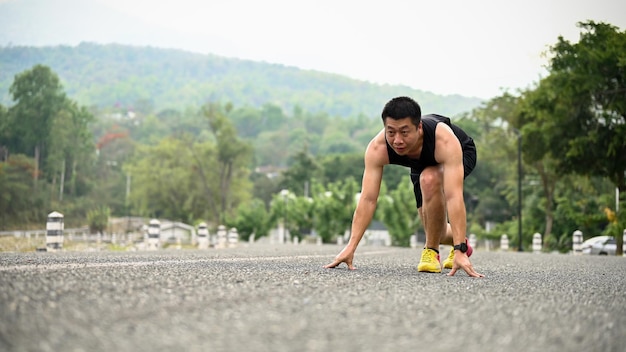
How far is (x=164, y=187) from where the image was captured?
88.9 m

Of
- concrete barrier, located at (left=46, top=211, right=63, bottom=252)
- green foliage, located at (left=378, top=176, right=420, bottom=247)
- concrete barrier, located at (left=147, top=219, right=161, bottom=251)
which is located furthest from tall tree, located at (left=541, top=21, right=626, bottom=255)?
green foliage, located at (left=378, top=176, right=420, bottom=247)

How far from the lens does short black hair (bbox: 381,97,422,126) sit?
21.8 ft

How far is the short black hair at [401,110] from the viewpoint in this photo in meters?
6.66

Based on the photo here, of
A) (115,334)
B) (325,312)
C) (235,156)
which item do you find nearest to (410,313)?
(325,312)

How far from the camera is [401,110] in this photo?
6680 millimetres

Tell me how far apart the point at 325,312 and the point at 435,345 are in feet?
2.77

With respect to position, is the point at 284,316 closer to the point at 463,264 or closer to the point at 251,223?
the point at 463,264

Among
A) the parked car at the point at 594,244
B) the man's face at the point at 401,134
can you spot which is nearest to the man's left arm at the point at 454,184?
the man's face at the point at 401,134

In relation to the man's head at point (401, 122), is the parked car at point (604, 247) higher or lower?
lower

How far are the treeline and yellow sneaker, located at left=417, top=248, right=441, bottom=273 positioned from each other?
21976mm

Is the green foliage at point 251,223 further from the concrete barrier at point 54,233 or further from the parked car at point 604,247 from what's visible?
the concrete barrier at point 54,233

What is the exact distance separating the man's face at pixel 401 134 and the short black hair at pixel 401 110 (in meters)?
0.03

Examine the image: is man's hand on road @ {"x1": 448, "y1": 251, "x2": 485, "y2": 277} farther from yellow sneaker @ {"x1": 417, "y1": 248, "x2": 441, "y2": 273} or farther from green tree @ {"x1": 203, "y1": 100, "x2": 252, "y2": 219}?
green tree @ {"x1": 203, "y1": 100, "x2": 252, "y2": 219}

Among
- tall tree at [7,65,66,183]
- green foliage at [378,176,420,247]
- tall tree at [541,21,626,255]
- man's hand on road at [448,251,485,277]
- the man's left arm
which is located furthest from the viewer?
tall tree at [7,65,66,183]
